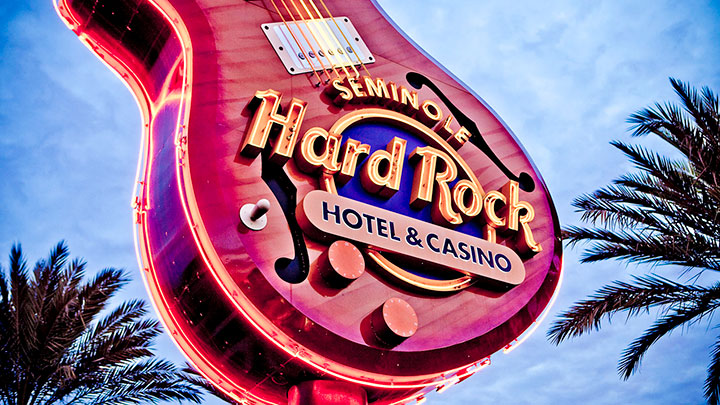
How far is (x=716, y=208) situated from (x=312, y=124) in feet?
19.3

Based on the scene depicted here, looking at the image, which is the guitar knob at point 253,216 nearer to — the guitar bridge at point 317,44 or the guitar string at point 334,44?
the guitar bridge at point 317,44

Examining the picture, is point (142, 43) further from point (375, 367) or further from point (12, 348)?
point (12, 348)

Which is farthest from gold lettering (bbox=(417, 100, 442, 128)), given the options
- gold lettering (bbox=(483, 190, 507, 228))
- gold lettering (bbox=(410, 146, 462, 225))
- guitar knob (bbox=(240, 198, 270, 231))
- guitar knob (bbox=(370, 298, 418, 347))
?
guitar knob (bbox=(240, 198, 270, 231))

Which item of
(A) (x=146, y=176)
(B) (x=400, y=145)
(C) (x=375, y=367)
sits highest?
(B) (x=400, y=145)

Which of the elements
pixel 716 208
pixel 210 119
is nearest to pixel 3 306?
pixel 210 119

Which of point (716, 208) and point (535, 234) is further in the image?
point (716, 208)

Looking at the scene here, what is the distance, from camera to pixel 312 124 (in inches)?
298

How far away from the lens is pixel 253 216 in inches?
248

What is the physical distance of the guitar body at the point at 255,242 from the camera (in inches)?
244

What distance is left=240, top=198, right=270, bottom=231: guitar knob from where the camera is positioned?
246 inches

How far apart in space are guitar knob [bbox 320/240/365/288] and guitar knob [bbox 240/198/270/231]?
0.65m

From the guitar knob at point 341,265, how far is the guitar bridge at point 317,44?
2407 mm

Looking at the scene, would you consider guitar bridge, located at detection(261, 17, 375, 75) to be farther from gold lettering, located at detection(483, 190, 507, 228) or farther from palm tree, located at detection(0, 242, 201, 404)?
palm tree, located at detection(0, 242, 201, 404)

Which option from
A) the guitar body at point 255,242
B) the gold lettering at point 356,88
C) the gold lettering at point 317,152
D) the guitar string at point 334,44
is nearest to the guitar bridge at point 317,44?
the guitar string at point 334,44
